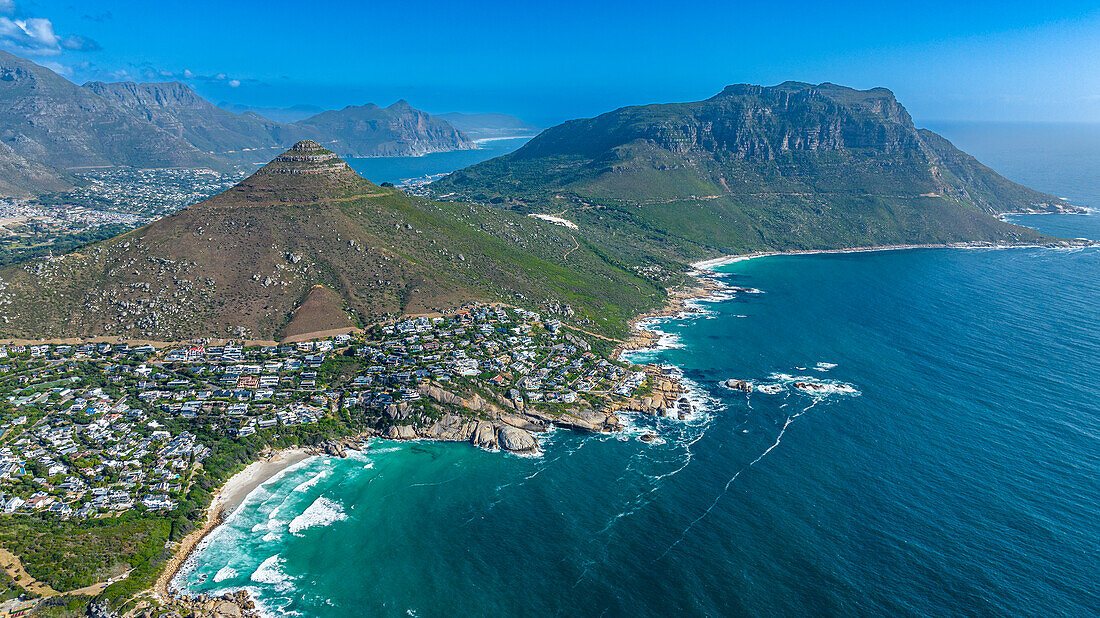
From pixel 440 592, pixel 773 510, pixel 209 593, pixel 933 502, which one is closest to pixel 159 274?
pixel 209 593

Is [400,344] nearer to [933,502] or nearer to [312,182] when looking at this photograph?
[312,182]

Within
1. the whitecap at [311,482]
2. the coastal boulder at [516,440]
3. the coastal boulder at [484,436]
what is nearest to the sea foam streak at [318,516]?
the whitecap at [311,482]

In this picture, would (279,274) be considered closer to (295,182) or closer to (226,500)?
(295,182)

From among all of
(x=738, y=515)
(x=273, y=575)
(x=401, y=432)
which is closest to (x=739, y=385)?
(x=738, y=515)

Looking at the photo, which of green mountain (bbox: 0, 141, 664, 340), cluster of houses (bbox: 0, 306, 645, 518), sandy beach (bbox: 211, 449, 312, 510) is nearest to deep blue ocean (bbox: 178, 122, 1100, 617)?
sandy beach (bbox: 211, 449, 312, 510)

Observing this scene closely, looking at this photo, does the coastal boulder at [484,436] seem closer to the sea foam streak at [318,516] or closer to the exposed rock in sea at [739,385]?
the sea foam streak at [318,516]

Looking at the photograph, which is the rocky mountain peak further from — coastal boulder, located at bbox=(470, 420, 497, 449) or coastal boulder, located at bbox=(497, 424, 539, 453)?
coastal boulder, located at bbox=(497, 424, 539, 453)
